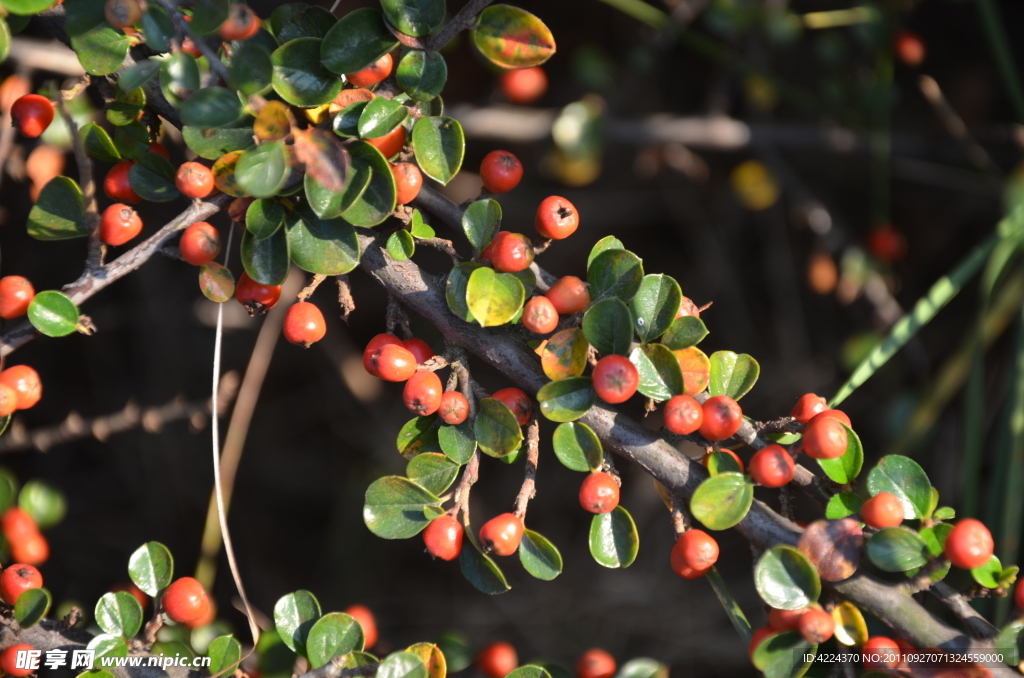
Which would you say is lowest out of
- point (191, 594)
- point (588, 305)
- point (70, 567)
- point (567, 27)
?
point (70, 567)

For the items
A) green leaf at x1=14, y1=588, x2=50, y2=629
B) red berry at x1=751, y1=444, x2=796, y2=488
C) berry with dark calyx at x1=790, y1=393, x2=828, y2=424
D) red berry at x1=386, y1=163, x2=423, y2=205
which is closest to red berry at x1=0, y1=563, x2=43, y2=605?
green leaf at x1=14, y1=588, x2=50, y2=629

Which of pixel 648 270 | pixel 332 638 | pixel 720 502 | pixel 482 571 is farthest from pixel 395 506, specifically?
pixel 648 270

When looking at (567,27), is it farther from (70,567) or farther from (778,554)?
(70,567)

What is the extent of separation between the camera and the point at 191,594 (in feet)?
4.17

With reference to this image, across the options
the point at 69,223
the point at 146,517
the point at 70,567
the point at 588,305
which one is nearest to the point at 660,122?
the point at 588,305

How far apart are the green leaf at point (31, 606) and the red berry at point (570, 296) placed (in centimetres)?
103

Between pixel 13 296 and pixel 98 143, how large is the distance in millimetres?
287

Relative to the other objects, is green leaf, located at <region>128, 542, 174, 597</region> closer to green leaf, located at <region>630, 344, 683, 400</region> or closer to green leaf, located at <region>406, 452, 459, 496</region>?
green leaf, located at <region>406, 452, 459, 496</region>

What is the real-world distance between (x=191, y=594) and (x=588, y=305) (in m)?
0.88

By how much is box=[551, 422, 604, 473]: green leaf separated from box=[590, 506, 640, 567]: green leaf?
0.33 feet

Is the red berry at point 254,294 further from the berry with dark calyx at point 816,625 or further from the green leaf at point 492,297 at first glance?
the berry with dark calyx at point 816,625

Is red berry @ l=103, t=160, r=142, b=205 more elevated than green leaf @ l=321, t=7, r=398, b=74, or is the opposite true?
green leaf @ l=321, t=7, r=398, b=74

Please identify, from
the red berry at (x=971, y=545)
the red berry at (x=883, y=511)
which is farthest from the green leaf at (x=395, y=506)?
the red berry at (x=971, y=545)

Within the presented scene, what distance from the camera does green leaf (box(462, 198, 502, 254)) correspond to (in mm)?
1139
